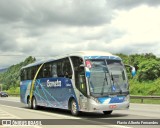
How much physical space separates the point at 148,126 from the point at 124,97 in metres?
4.86

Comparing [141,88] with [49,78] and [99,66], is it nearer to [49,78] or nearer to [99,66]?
[49,78]

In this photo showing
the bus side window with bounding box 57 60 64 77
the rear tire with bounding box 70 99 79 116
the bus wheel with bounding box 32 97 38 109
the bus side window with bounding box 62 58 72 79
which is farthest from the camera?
the bus wheel with bounding box 32 97 38 109

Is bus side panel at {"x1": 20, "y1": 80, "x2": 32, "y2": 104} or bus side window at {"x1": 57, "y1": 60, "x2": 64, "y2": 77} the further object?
bus side panel at {"x1": 20, "y1": 80, "x2": 32, "y2": 104}

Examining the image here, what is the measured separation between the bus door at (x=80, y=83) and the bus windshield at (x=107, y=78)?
59 cm

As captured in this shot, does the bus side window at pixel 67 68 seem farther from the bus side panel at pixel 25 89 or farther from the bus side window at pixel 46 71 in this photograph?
the bus side panel at pixel 25 89

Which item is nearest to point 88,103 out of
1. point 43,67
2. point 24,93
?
point 43,67

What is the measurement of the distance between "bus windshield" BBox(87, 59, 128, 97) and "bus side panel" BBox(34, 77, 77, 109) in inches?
90.2

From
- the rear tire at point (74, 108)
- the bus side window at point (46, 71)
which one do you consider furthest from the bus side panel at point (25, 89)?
the rear tire at point (74, 108)

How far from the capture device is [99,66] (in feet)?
61.4

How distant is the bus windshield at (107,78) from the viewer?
59.9ft

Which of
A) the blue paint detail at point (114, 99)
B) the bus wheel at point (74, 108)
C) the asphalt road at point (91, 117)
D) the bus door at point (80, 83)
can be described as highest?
the bus door at point (80, 83)

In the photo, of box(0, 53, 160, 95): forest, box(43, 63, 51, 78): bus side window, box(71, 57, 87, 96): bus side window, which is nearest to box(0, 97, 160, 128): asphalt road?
box(71, 57, 87, 96): bus side window

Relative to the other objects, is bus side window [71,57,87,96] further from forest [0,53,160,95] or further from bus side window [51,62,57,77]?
Result: forest [0,53,160,95]

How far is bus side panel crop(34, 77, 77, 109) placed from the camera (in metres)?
21.2
